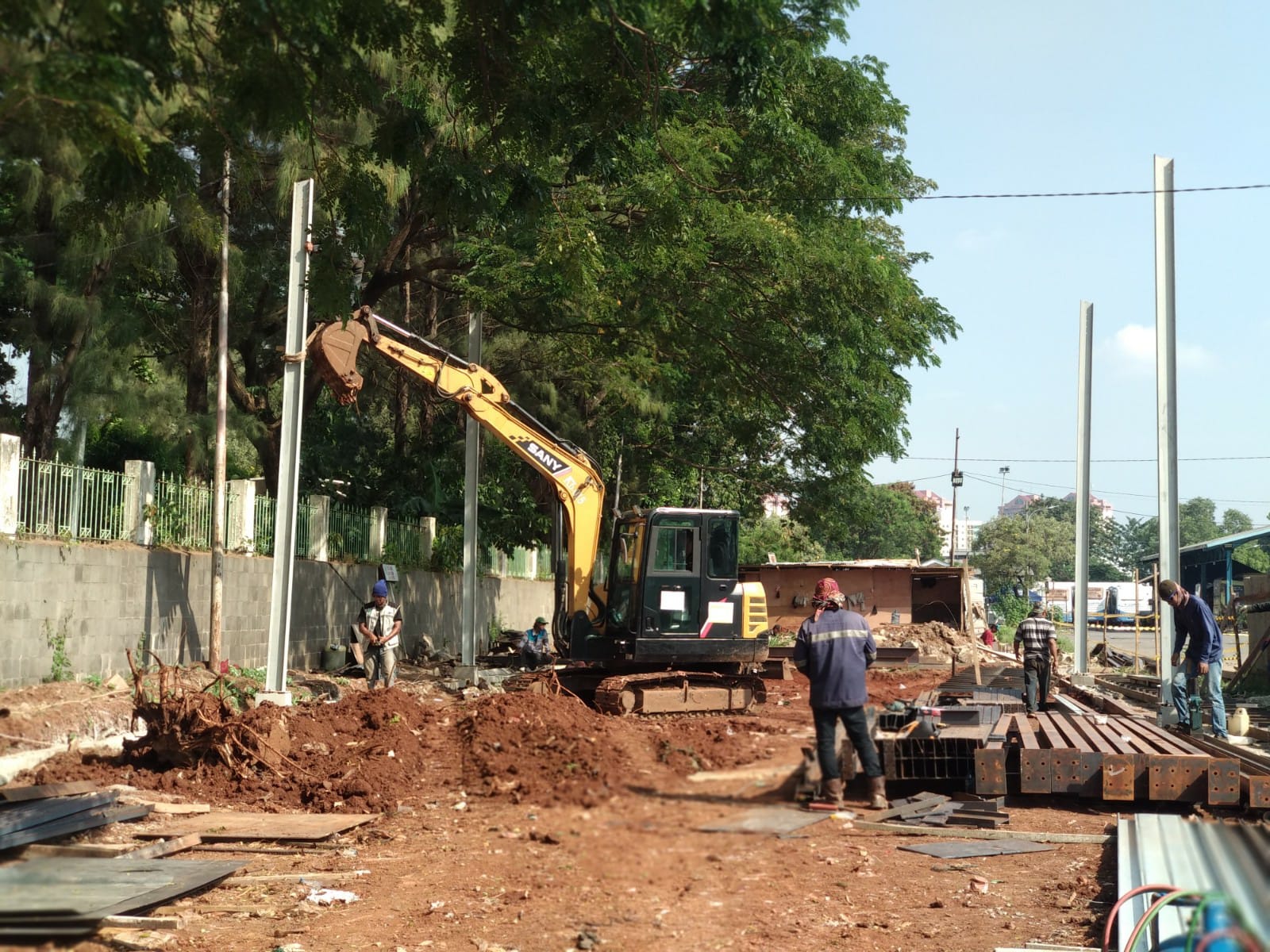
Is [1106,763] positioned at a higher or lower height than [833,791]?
lower

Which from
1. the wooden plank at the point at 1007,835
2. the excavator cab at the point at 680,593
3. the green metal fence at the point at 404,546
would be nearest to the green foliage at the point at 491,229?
the green metal fence at the point at 404,546

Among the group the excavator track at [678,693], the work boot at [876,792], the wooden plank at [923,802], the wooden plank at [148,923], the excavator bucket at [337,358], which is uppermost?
the excavator bucket at [337,358]

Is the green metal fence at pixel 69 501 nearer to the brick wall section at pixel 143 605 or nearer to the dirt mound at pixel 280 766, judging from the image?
the brick wall section at pixel 143 605

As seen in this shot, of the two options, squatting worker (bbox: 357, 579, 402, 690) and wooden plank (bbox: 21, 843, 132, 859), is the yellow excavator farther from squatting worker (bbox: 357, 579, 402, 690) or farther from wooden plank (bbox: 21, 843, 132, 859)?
wooden plank (bbox: 21, 843, 132, 859)

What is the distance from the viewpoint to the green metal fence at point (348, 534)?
1070 inches

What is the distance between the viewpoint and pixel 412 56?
29.2ft

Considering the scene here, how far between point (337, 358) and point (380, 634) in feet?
17.3

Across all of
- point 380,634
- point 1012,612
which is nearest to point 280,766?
point 380,634

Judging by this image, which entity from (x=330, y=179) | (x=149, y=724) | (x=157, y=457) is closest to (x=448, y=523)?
(x=157, y=457)

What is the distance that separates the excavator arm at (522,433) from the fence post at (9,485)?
16.8 feet

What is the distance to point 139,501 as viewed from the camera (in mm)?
19438

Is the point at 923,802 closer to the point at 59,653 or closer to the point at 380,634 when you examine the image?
the point at 59,653

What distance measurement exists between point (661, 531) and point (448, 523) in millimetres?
21340

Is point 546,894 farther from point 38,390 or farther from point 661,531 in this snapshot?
point 38,390
